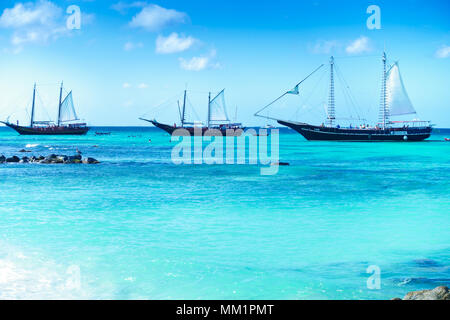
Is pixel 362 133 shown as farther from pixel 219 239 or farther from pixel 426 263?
pixel 426 263

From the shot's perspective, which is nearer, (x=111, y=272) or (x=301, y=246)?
(x=111, y=272)

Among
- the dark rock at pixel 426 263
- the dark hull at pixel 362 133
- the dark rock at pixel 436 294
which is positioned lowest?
the dark rock at pixel 426 263

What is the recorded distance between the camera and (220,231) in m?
11.4

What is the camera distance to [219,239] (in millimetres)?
→ 10531

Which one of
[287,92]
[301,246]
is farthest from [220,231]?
[287,92]

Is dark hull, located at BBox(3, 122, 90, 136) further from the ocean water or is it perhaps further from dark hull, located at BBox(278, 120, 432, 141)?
the ocean water

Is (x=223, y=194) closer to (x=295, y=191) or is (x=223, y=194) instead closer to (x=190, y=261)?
(x=295, y=191)

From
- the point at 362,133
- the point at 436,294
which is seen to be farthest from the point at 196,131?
the point at 436,294

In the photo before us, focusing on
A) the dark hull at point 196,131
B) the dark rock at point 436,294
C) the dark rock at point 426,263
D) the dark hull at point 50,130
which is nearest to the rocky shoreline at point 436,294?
the dark rock at point 436,294

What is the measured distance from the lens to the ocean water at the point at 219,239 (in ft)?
24.2

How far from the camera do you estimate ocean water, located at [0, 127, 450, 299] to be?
7.36 meters

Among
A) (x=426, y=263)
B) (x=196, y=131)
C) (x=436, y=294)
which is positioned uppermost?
(x=196, y=131)

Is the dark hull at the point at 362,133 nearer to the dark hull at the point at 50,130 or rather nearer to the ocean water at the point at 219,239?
the dark hull at the point at 50,130
